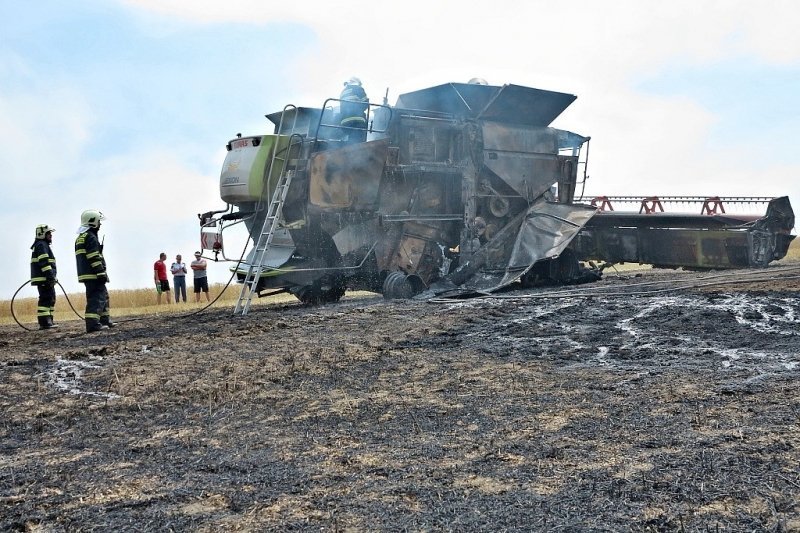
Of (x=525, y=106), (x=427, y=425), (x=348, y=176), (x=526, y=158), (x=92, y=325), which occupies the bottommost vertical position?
(x=427, y=425)

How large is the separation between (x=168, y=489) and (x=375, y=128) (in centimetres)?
926

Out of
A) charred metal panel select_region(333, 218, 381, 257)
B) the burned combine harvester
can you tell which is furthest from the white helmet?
charred metal panel select_region(333, 218, 381, 257)

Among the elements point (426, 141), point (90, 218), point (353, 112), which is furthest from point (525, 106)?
point (90, 218)

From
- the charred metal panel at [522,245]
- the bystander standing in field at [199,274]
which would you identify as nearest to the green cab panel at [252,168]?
→ the charred metal panel at [522,245]

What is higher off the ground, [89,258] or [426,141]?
[426,141]

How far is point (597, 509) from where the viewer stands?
3.15 metres

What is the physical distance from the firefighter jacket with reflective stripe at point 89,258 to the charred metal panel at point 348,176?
3047mm

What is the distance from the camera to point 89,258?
1070 centimetres

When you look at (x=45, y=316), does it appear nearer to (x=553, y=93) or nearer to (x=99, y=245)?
(x=99, y=245)

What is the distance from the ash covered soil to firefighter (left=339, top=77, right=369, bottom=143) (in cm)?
406

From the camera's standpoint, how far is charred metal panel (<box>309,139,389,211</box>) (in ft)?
37.4

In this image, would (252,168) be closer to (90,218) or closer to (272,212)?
(272,212)

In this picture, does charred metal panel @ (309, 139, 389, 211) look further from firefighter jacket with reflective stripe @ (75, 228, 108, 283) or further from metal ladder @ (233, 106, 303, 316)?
firefighter jacket with reflective stripe @ (75, 228, 108, 283)

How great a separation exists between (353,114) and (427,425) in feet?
26.4
